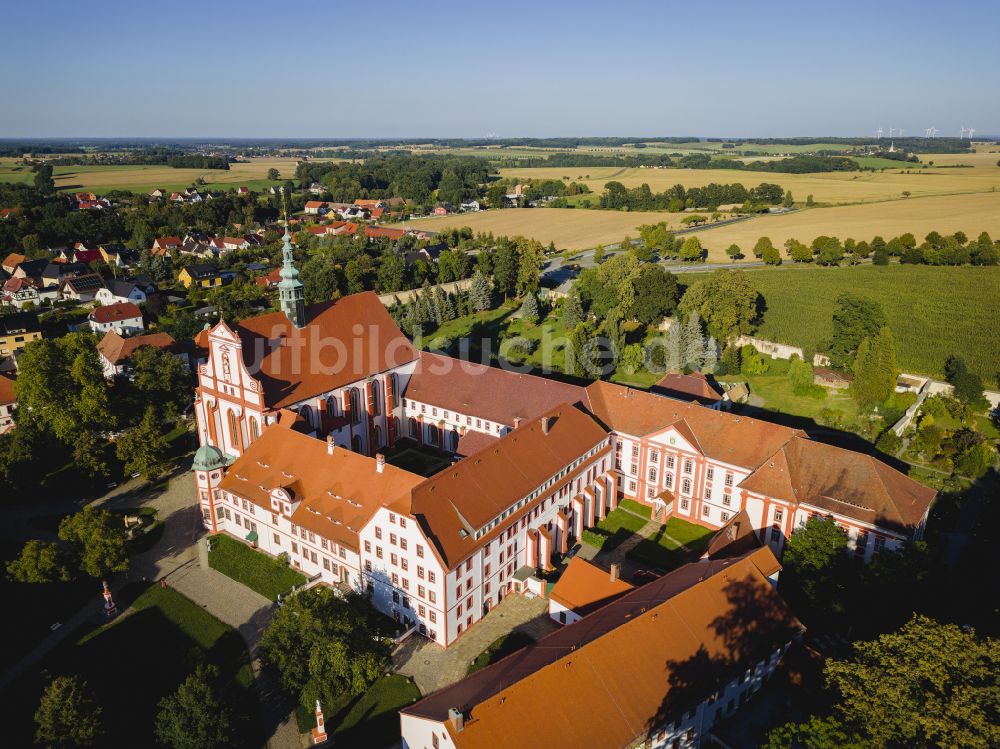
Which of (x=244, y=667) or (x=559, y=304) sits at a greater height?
(x=559, y=304)

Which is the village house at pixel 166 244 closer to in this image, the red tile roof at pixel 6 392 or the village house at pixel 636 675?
the red tile roof at pixel 6 392

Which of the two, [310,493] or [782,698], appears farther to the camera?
[310,493]

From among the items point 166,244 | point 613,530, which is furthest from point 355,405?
point 166,244

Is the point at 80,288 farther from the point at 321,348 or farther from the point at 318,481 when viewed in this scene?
the point at 318,481

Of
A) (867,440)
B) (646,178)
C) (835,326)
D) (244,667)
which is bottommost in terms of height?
(244,667)

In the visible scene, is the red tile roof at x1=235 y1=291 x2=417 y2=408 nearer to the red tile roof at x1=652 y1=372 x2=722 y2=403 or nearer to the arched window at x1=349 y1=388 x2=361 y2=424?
the arched window at x1=349 y1=388 x2=361 y2=424

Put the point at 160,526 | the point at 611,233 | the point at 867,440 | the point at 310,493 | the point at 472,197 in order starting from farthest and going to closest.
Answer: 1. the point at 472,197
2. the point at 611,233
3. the point at 867,440
4. the point at 160,526
5. the point at 310,493

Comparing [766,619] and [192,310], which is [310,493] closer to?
[766,619]

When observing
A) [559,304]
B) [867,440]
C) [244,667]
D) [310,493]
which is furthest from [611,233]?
[244,667]
